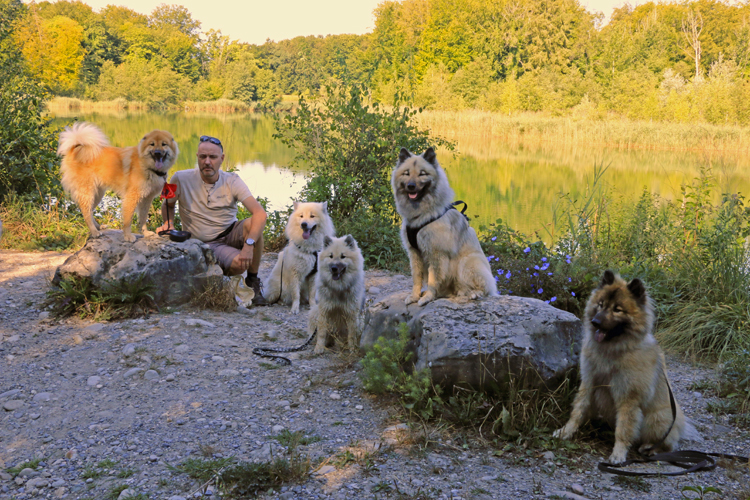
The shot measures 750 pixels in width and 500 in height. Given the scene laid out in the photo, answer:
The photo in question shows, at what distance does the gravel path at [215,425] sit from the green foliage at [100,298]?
144 mm

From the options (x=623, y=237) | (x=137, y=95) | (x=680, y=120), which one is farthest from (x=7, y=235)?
(x=137, y=95)

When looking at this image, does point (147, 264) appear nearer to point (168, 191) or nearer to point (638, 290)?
point (168, 191)

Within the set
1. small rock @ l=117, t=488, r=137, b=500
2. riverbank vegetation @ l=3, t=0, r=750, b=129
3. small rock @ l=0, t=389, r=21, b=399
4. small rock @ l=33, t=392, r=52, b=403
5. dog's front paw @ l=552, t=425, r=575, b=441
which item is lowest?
small rock @ l=33, t=392, r=52, b=403

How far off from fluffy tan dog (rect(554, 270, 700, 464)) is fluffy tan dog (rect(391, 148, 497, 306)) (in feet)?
2.94

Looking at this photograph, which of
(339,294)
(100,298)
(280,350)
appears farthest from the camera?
(100,298)

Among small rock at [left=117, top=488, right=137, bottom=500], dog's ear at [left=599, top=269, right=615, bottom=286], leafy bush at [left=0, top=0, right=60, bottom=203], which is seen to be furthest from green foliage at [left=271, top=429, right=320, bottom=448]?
leafy bush at [left=0, top=0, right=60, bottom=203]

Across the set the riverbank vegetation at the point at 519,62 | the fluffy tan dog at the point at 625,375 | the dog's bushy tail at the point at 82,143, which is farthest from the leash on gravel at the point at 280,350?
the riverbank vegetation at the point at 519,62

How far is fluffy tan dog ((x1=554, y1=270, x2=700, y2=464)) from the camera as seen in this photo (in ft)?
9.73

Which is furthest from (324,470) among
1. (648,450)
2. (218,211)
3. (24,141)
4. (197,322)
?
(24,141)

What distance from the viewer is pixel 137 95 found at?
44.9 meters

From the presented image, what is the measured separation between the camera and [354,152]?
874cm

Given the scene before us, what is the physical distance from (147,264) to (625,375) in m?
4.33

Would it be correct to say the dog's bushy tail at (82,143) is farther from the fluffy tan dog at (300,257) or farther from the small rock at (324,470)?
the small rock at (324,470)

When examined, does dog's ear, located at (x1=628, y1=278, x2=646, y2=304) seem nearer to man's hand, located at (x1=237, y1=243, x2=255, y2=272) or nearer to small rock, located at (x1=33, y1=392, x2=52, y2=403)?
small rock, located at (x1=33, y1=392, x2=52, y2=403)
